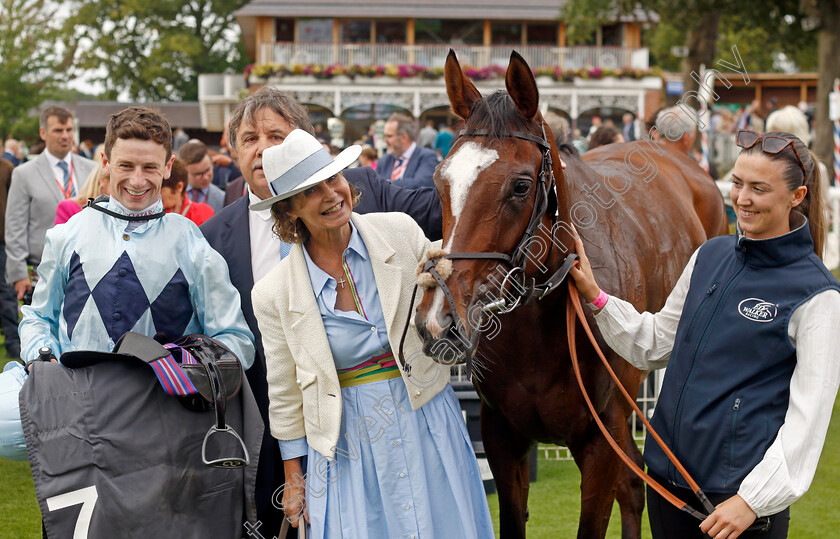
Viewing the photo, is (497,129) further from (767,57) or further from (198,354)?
(767,57)

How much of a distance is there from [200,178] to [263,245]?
430 cm

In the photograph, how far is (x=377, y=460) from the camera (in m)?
2.44

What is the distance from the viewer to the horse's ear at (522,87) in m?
2.49

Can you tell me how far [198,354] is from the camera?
96.8 inches

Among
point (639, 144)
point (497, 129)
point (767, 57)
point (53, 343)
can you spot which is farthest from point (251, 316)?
point (767, 57)

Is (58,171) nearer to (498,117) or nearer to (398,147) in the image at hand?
(398,147)

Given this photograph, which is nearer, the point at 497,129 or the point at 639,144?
the point at 497,129

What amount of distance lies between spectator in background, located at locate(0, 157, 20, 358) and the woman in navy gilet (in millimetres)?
7199

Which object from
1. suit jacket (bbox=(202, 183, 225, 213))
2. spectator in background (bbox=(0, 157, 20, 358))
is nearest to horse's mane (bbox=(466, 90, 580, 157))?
suit jacket (bbox=(202, 183, 225, 213))

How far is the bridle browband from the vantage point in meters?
2.27

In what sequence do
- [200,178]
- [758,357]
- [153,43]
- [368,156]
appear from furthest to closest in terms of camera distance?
[153,43] → [368,156] → [200,178] → [758,357]

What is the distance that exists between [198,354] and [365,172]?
105cm

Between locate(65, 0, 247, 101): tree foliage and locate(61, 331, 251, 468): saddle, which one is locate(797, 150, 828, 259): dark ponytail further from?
locate(65, 0, 247, 101): tree foliage

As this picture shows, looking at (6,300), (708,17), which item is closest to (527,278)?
(6,300)
